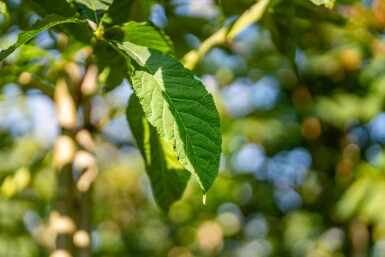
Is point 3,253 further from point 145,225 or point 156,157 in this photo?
point 156,157

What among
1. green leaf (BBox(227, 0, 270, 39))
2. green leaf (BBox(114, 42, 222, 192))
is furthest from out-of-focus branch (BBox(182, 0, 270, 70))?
green leaf (BBox(114, 42, 222, 192))

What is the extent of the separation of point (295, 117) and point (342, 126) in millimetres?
185

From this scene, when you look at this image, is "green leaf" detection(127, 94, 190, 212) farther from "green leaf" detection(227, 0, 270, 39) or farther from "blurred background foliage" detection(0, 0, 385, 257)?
"blurred background foliage" detection(0, 0, 385, 257)

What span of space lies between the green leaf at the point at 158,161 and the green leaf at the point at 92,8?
8cm

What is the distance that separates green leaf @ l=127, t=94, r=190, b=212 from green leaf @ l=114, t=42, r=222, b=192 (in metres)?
0.11

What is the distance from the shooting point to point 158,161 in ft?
2.00

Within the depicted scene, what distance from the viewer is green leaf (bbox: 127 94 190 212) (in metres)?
0.56

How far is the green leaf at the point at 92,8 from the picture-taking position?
0.51m

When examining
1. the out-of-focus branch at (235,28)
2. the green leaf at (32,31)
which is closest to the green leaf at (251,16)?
the out-of-focus branch at (235,28)

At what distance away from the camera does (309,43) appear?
2.11m

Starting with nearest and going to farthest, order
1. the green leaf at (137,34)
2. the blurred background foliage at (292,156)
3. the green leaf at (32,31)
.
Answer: the green leaf at (32,31) < the green leaf at (137,34) < the blurred background foliage at (292,156)

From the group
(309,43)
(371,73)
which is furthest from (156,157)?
(309,43)

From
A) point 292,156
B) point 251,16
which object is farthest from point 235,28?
point 292,156

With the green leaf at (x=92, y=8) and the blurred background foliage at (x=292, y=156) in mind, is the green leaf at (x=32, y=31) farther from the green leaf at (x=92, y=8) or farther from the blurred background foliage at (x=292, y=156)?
the blurred background foliage at (x=292, y=156)
